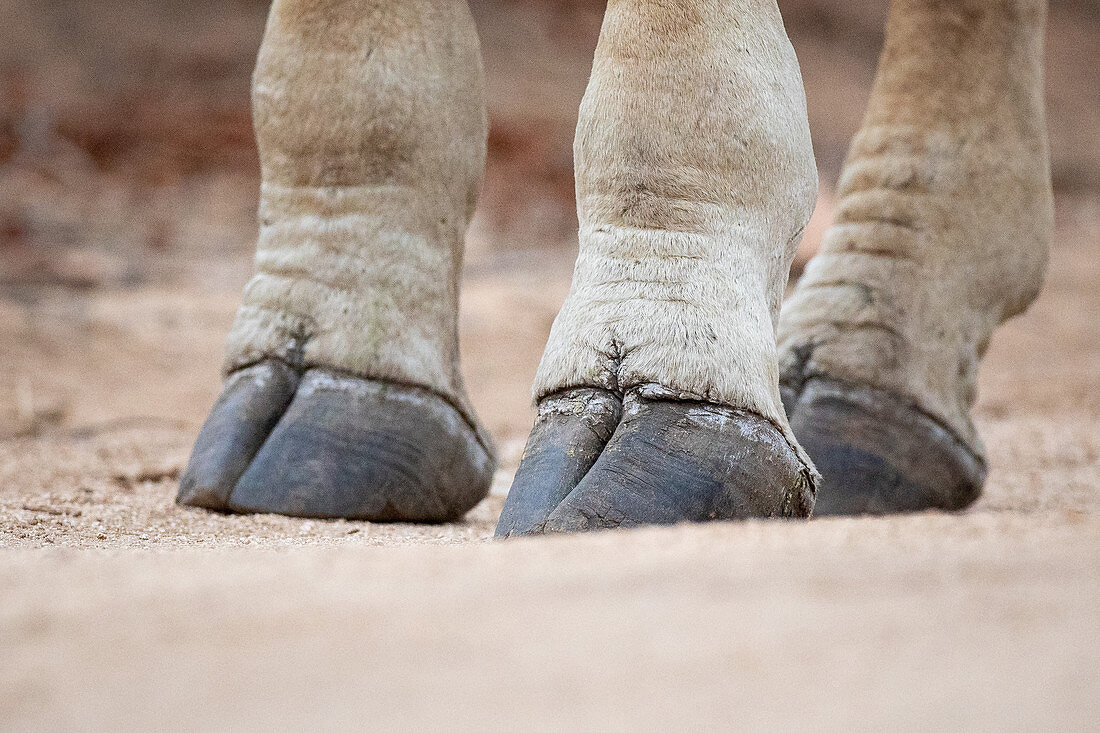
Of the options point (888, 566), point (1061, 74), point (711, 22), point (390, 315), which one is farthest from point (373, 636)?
point (1061, 74)

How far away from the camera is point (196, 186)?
592 cm

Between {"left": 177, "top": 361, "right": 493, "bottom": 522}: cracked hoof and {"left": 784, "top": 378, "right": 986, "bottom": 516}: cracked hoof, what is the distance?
19.5 inches

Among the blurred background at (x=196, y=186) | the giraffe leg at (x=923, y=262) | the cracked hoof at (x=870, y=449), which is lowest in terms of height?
the blurred background at (x=196, y=186)

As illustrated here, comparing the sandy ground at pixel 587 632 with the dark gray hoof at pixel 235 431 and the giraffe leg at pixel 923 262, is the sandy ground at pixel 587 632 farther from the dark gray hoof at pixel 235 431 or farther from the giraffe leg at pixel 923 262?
the giraffe leg at pixel 923 262

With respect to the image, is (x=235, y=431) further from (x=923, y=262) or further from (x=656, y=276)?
(x=923, y=262)

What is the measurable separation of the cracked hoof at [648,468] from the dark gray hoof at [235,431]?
1.65 feet

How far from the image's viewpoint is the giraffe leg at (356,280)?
1495 mm

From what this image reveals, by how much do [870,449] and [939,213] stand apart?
393 mm

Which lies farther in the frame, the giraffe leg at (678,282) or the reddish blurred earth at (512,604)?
the giraffe leg at (678,282)

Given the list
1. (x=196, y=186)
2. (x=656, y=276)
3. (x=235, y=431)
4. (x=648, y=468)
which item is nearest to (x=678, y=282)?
(x=656, y=276)

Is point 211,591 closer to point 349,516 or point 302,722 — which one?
point 302,722

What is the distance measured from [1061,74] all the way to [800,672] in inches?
331

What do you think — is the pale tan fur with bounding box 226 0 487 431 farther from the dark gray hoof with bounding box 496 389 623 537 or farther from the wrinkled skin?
the dark gray hoof with bounding box 496 389 623 537

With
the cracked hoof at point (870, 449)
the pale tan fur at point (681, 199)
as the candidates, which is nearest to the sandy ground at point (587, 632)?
the pale tan fur at point (681, 199)
